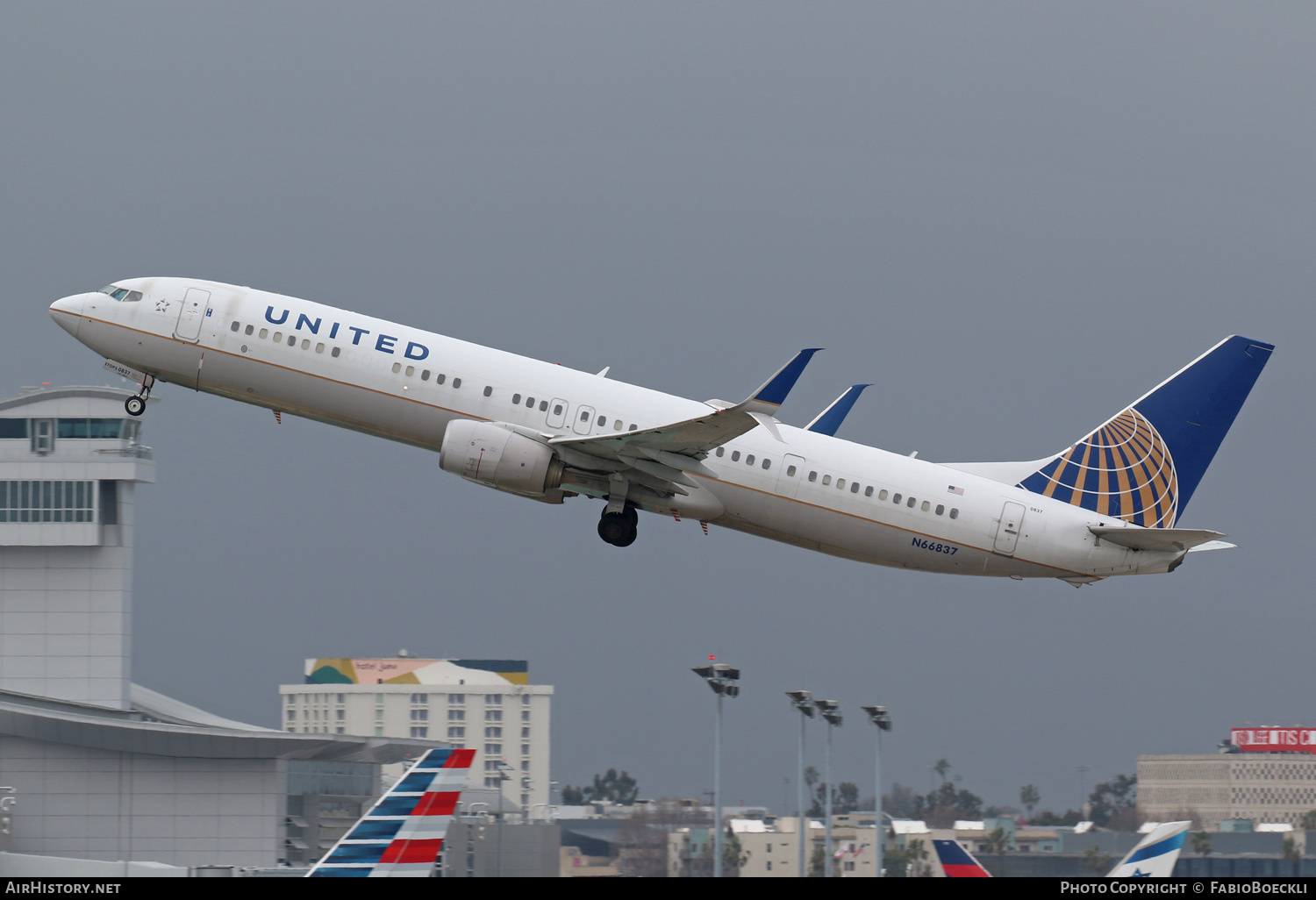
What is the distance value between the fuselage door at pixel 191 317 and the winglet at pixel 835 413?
684 inches

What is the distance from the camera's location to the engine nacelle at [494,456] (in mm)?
37219

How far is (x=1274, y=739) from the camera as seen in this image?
91.4 metres

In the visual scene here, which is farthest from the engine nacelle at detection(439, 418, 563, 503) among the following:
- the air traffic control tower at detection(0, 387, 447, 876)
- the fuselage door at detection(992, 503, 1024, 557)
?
the air traffic control tower at detection(0, 387, 447, 876)

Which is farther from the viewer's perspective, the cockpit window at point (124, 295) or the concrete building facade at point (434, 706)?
the concrete building facade at point (434, 706)

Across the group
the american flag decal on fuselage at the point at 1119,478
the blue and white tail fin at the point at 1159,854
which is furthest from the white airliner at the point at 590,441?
the blue and white tail fin at the point at 1159,854

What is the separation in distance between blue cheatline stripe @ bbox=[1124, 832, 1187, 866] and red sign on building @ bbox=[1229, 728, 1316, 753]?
4508 centimetres

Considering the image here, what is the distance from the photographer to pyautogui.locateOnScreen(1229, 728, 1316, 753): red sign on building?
263ft

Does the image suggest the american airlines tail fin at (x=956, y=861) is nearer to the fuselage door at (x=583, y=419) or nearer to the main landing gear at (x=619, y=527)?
the main landing gear at (x=619, y=527)

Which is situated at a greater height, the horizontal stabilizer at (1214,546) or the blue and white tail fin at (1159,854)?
the horizontal stabilizer at (1214,546)

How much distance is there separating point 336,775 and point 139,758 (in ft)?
30.8

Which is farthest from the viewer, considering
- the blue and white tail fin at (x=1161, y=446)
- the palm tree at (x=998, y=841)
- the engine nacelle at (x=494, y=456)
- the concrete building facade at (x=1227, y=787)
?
the concrete building facade at (x=1227, y=787)

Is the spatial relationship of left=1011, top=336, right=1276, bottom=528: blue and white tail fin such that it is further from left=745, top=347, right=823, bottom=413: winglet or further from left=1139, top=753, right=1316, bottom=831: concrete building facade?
left=1139, top=753, right=1316, bottom=831: concrete building facade
